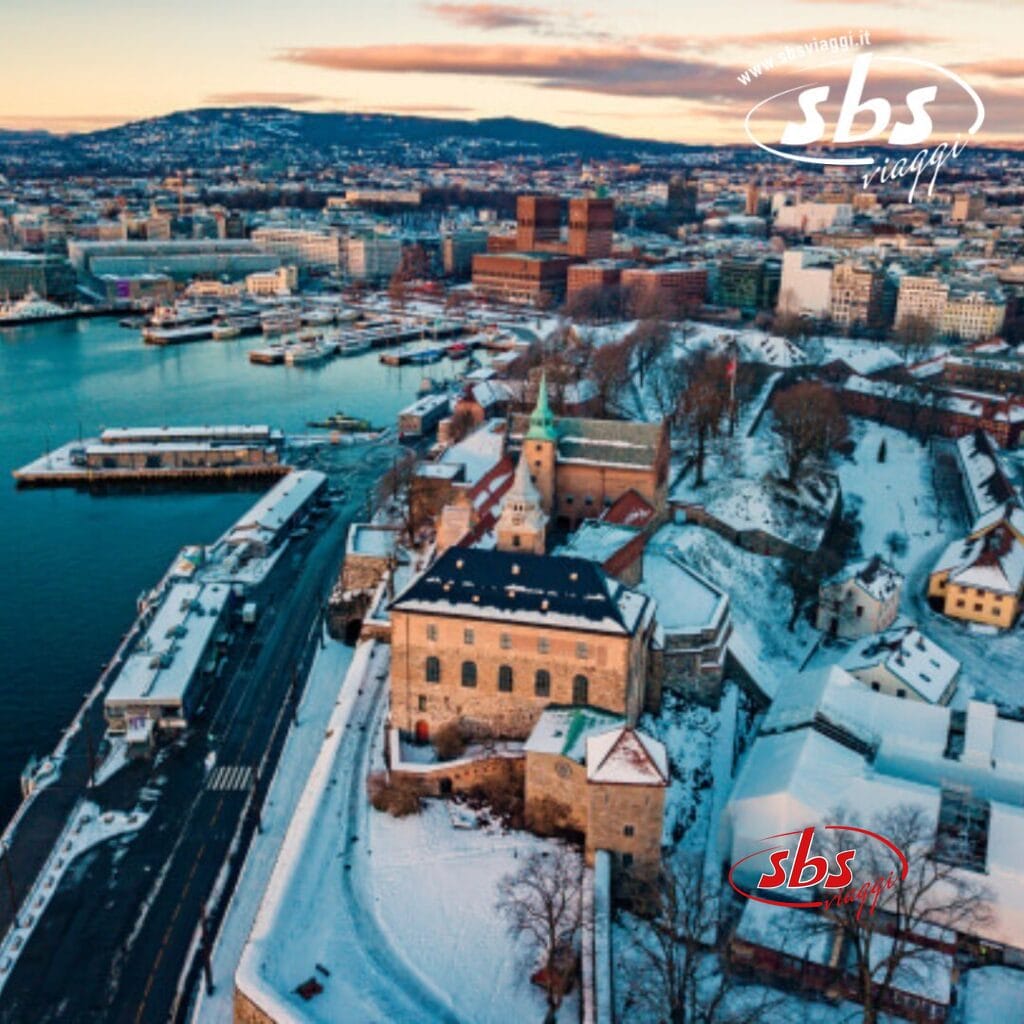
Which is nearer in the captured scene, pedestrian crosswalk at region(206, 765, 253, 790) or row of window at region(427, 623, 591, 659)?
row of window at region(427, 623, 591, 659)

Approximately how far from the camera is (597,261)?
16762 cm

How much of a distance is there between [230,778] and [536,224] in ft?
521

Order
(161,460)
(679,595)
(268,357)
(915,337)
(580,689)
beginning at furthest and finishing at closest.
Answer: (268,357), (915,337), (161,460), (679,595), (580,689)

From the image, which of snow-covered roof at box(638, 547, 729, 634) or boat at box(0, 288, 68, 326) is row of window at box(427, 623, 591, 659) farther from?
boat at box(0, 288, 68, 326)

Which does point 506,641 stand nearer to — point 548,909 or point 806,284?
point 548,909

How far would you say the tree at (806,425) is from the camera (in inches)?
2628

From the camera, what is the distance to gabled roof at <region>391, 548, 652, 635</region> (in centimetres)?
3572

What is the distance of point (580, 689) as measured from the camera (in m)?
36.0

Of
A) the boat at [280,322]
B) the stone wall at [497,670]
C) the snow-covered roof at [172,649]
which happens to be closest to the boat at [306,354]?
the boat at [280,322]

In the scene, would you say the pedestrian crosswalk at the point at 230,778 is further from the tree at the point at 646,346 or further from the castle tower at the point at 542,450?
the tree at the point at 646,346

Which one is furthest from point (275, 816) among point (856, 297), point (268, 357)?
point (856, 297)

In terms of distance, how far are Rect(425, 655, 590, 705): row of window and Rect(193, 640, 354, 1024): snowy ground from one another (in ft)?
21.2

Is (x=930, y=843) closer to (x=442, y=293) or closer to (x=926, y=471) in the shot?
(x=926, y=471)

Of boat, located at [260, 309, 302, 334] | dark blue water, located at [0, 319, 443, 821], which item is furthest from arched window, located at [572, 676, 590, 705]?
boat, located at [260, 309, 302, 334]
